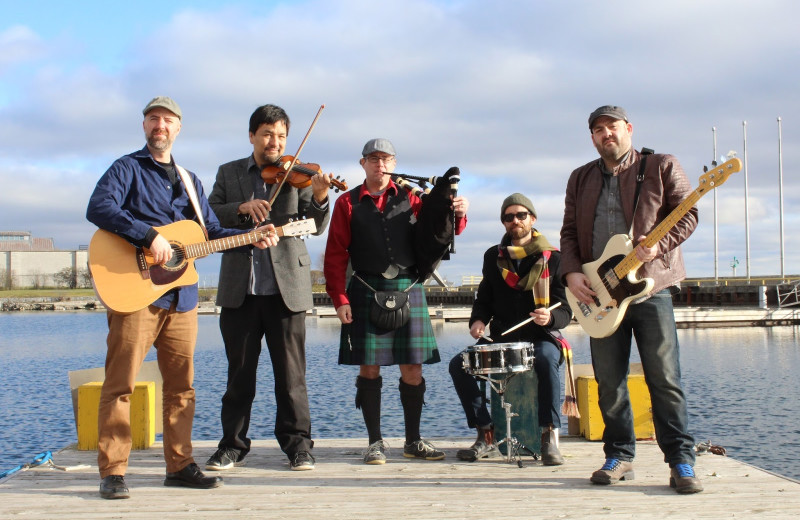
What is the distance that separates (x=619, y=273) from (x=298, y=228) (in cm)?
210

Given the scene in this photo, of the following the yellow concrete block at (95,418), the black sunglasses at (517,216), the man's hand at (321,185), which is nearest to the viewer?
the man's hand at (321,185)

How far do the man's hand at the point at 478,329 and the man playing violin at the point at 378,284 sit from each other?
0.37 m

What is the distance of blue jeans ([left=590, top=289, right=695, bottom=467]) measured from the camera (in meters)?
4.50

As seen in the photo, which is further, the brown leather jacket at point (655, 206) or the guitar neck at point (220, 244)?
the guitar neck at point (220, 244)

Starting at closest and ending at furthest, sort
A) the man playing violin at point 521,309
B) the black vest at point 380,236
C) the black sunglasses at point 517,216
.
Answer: the man playing violin at point 521,309 < the black vest at point 380,236 < the black sunglasses at point 517,216

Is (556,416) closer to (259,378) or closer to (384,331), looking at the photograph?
(384,331)

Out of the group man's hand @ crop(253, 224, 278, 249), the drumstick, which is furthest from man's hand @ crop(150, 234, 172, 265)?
the drumstick

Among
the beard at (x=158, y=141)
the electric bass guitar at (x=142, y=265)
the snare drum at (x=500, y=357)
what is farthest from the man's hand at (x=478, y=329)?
the beard at (x=158, y=141)

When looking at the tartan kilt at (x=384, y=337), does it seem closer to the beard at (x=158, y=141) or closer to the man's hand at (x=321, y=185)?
the man's hand at (x=321, y=185)

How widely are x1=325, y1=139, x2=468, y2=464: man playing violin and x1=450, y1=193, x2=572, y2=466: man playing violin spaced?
1.24 ft

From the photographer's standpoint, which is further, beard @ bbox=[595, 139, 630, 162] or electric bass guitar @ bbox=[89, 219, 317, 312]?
beard @ bbox=[595, 139, 630, 162]

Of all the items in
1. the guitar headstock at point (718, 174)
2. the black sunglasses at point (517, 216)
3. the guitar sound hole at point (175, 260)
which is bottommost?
the guitar sound hole at point (175, 260)

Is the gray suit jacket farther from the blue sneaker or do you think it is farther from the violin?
the blue sneaker

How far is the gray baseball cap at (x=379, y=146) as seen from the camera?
5.44 meters
